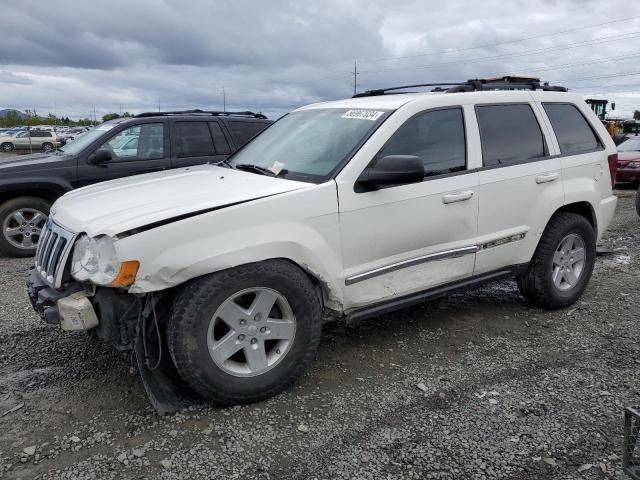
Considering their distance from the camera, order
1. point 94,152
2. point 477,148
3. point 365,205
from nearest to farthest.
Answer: point 365,205 → point 477,148 → point 94,152

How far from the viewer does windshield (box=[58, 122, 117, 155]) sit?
710 cm

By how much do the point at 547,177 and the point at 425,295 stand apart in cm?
149

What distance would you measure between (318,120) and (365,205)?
1014mm

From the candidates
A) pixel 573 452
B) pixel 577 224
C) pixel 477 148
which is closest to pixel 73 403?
pixel 573 452

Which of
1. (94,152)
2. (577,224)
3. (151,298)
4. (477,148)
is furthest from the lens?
(94,152)

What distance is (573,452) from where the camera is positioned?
2.73 m

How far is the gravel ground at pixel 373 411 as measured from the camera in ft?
8.70

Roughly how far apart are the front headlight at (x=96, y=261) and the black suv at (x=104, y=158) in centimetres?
428

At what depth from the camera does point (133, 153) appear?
280 inches

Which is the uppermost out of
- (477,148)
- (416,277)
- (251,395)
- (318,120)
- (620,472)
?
(318,120)

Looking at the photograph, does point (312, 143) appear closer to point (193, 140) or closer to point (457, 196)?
point (457, 196)

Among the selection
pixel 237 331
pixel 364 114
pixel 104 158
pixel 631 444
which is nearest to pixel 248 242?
pixel 237 331

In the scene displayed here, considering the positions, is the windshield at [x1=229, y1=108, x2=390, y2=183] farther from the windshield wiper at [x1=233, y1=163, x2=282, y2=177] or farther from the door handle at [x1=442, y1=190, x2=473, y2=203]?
the door handle at [x1=442, y1=190, x2=473, y2=203]

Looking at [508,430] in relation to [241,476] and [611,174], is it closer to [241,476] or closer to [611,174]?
[241,476]
